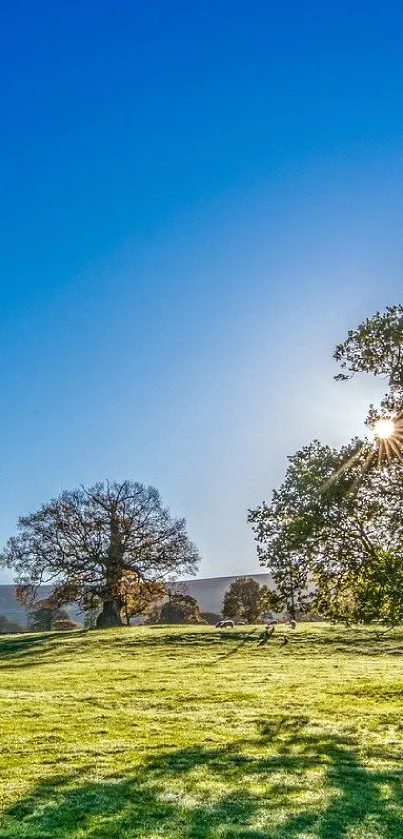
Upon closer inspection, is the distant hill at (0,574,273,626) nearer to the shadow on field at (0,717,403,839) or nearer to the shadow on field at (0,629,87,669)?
the shadow on field at (0,629,87,669)

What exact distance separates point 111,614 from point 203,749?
5072 centimetres

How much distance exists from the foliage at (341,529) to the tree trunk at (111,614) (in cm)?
4428

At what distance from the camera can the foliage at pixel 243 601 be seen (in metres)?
65.2

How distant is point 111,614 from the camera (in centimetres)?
6319

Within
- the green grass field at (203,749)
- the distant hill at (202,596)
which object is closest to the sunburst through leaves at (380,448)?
the green grass field at (203,749)

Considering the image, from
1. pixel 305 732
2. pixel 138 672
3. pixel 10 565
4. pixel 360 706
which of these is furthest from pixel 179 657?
pixel 10 565

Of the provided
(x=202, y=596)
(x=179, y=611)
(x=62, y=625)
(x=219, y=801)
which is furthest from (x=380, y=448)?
(x=202, y=596)

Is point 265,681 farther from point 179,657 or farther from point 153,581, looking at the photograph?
point 153,581

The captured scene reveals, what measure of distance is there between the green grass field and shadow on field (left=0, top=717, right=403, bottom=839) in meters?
Answer: 0.03

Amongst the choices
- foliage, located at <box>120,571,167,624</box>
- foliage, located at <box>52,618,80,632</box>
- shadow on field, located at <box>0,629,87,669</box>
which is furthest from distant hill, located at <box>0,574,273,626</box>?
shadow on field, located at <box>0,629,87,669</box>

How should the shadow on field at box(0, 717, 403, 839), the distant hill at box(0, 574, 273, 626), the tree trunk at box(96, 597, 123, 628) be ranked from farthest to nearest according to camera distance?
the distant hill at box(0, 574, 273, 626), the tree trunk at box(96, 597, 123, 628), the shadow on field at box(0, 717, 403, 839)

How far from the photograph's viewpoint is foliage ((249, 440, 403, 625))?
20344 millimetres

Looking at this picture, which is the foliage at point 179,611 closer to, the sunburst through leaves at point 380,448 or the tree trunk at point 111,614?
the tree trunk at point 111,614

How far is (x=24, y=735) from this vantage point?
15.7 meters
